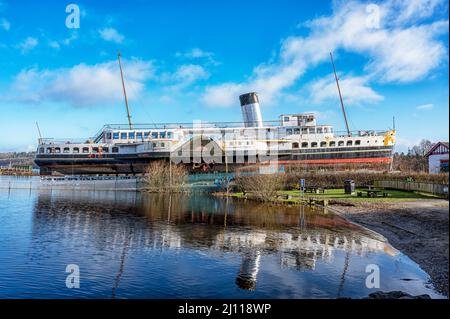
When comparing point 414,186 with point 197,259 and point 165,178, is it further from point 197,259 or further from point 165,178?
point 165,178

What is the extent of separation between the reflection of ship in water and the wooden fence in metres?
6.63

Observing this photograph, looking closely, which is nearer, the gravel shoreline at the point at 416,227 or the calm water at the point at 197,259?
the calm water at the point at 197,259

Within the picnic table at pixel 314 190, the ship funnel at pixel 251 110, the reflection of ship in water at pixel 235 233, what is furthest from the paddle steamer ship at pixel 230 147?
the reflection of ship in water at pixel 235 233

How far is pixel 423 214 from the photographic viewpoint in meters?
25.7

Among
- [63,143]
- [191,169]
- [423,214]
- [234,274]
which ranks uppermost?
[63,143]

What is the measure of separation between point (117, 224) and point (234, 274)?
15879 millimetres

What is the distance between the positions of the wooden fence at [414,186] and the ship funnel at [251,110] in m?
28.2

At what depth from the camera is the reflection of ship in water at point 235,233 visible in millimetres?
18955

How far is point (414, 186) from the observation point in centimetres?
4016

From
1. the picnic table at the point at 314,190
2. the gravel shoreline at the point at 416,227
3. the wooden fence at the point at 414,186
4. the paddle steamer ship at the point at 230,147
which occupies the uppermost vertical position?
the paddle steamer ship at the point at 230,147

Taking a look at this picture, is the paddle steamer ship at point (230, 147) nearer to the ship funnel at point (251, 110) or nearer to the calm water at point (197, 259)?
the ship funnel at point (251, 110)

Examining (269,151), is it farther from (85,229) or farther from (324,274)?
(324,274)

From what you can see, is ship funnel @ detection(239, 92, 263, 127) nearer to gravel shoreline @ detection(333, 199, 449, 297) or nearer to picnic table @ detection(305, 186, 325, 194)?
picnic table @ detection(305, 186, 325, 194)
